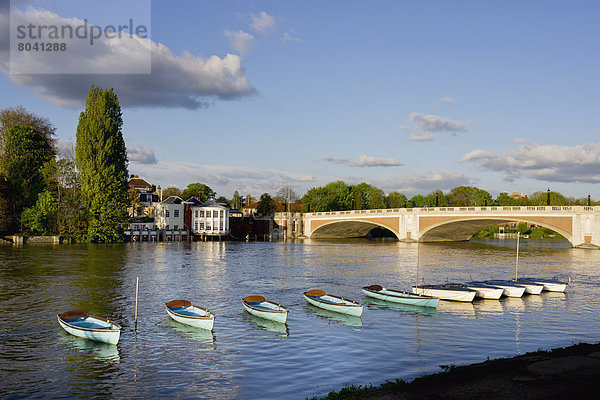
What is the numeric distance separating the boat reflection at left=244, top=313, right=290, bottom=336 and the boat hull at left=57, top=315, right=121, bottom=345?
325 inches

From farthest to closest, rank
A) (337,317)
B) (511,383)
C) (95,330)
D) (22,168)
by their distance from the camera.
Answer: (22,168) → (337,317) → (95,330) → (511,383)

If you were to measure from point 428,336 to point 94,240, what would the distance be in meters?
85.6

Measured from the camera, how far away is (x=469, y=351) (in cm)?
2350

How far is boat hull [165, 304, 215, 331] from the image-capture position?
2725cm

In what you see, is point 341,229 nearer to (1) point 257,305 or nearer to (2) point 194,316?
(1) point 257,305

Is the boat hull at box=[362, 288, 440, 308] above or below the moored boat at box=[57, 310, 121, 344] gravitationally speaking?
below

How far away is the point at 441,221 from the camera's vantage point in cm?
10281

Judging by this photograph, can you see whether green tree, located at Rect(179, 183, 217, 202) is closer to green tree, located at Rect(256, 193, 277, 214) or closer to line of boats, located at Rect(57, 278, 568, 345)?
green tree, located at Rect(256, 193, 277, 214)

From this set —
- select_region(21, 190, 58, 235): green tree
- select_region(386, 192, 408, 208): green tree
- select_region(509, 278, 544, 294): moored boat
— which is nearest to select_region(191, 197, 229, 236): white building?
select_region(21, 190, 58, 235): green tree

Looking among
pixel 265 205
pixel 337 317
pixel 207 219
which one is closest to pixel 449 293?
pixel 337 317

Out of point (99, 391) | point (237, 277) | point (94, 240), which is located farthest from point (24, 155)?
point (99, 391)

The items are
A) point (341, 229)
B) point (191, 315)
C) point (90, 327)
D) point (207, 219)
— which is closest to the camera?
point (90, 327)

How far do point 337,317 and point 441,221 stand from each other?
76.6 metres

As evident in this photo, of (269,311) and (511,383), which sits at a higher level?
(511,383)
